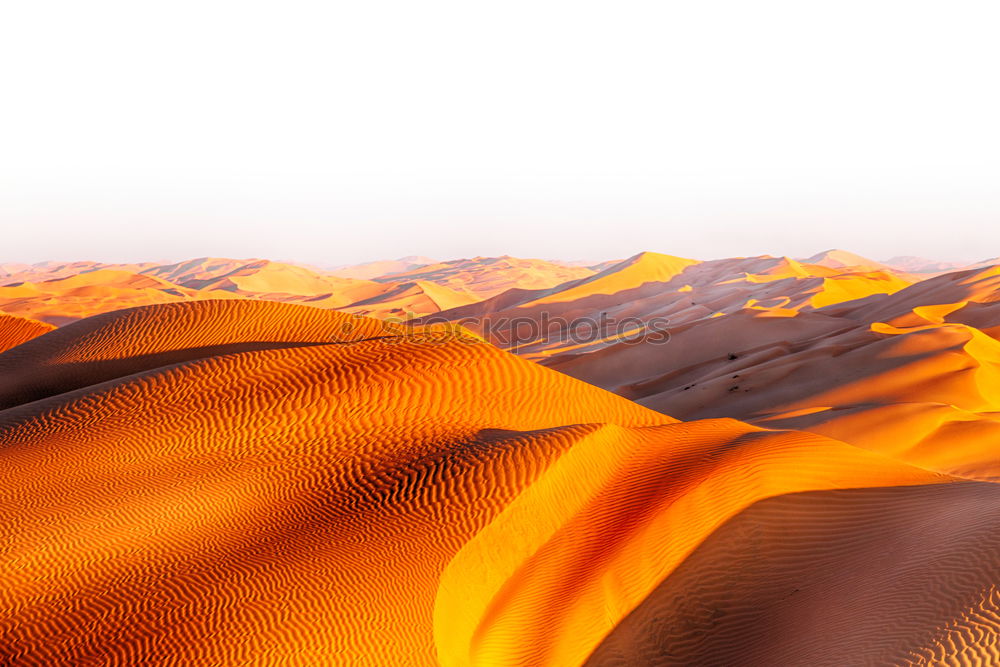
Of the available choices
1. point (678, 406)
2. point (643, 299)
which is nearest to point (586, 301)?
point (643, 299)

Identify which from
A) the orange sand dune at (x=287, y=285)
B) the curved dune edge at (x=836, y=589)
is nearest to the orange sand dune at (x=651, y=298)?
the curved dune edge at (x=836, y=589)

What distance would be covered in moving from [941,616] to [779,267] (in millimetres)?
45333

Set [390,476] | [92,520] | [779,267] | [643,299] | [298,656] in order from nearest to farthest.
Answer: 1. [298,656]
2. [92,520]
3. [390,476]
4. [643,299]
5. [779,267]

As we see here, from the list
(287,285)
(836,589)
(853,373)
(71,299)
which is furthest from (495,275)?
(836,589)

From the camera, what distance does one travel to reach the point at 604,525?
6.10m

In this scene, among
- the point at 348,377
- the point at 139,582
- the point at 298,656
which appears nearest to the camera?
the point at 298,656

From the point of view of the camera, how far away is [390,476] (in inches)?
242

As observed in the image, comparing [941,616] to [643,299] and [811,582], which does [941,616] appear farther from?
[643,299]

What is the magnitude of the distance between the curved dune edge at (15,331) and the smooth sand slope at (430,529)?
20.5 feet

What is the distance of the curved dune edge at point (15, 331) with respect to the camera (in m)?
12.4

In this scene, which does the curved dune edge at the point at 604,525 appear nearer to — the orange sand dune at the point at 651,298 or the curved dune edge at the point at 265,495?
the curved dune edge at the point at 265,495

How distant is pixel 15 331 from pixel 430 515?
1123 centimetres

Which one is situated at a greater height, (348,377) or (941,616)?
(348,377)

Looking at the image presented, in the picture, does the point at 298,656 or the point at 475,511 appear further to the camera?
the point at 475,511
